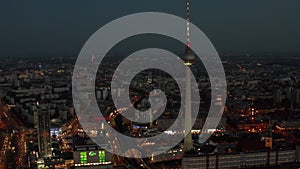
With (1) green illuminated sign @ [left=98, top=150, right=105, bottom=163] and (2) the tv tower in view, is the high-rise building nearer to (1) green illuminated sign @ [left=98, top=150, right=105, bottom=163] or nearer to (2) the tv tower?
(1) green illuminated sign @ [left=98, top=150, right=105, bottom=163]

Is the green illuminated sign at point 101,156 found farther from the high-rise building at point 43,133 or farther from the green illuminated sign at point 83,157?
the high-rise building at point 43,133

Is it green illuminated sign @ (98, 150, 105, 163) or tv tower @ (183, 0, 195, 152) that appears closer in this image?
green illuminated sign @ (98, 150, 105, 163)

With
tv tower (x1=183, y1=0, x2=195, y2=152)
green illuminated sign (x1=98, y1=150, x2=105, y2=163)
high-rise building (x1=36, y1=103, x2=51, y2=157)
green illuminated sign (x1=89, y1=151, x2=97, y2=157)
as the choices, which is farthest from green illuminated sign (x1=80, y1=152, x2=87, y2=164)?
tv tower (x1=183, y1=0, x2=195, y2=152)

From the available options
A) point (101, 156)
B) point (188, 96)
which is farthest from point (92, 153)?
point (188, 96)

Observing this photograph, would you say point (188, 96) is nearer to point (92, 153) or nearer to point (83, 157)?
point (92, 153)

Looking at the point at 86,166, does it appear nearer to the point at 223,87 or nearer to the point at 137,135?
the point at 137,135

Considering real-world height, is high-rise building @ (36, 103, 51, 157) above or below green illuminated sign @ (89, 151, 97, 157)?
above

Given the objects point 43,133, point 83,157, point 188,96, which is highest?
point 188,96

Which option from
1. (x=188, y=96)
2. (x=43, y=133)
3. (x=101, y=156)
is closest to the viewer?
(x=101, y=156)

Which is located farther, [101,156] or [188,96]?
[188,96]

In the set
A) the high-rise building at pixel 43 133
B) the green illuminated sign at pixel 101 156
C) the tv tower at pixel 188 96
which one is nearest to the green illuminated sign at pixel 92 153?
the green illuminated sign at pixel 101 156

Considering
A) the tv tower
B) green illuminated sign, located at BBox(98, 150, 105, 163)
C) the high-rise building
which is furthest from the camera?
the high-rise building

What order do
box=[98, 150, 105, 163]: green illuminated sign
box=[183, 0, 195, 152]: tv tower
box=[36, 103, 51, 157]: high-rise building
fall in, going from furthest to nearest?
1. box=[36, 103, 51, 157]: high-rise building
2. box=[183, 0, 195, 152]: tv tower
3. box=[98, 150, 105, 163]: green illuminated sign

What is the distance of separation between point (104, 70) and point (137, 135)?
1657cm
